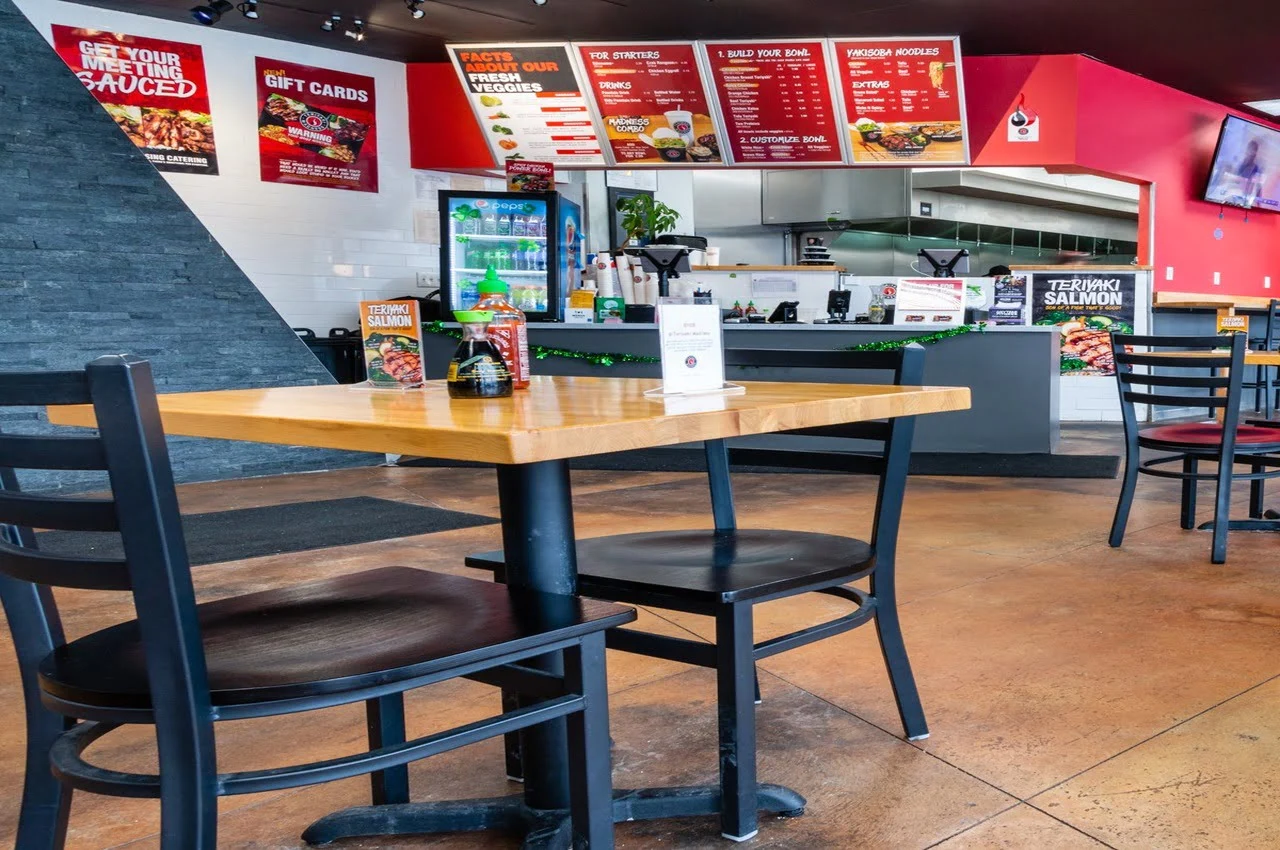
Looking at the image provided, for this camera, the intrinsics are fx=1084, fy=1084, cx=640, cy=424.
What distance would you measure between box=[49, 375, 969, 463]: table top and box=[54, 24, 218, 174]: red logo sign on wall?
5703mm

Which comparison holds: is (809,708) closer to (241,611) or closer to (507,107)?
(241,611)

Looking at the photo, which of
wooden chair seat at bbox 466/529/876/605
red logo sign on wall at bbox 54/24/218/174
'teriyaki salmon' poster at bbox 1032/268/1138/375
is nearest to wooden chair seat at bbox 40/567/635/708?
wooden chair seat at bbox 466/529/876/605

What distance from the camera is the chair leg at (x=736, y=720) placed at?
164cm

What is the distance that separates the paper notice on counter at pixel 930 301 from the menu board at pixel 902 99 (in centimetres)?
175

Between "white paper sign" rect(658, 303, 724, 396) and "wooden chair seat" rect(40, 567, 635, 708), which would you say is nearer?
"wooden chair seat" rect(40, 567, 635, 708)

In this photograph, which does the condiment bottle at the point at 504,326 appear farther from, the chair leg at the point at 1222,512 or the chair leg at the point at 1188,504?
the chair leg at the point at 1188,504

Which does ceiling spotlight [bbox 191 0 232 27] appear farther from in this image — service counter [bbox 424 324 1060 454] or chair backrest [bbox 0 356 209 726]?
chair backrest [bbox 0 356 209 726]

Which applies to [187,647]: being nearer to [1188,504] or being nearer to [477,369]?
[477,369]

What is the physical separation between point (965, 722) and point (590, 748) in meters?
1.22

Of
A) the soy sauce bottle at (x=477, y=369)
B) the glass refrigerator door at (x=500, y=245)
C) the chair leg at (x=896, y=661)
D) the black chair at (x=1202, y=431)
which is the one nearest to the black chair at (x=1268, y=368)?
the black chair at (x=1202, y=431)

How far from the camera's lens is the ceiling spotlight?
634cm

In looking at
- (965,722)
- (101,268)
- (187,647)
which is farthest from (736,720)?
(101,268)

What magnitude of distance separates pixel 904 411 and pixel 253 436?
37.3 inches

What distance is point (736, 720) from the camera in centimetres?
166
